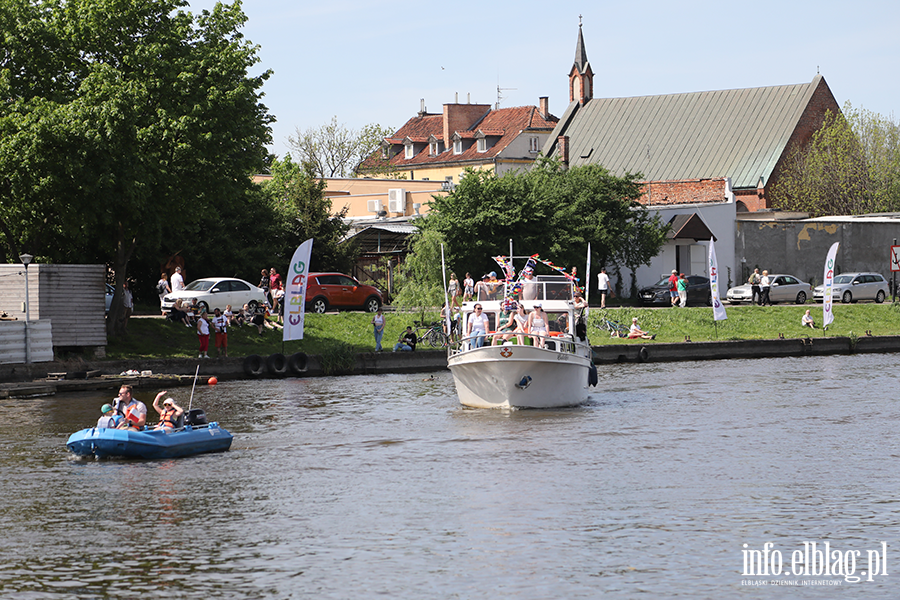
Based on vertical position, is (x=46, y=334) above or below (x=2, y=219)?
below

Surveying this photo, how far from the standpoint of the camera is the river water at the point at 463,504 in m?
13.3

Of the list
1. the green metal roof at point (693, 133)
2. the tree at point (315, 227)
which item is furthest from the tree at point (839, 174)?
the tree at point (315, 227)

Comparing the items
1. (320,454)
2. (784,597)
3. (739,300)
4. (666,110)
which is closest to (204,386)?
(320,454)

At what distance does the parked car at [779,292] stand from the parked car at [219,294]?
25220mm

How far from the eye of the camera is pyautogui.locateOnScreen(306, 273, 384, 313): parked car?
45375 millimetres

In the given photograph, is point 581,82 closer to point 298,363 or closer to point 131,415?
point 298,363

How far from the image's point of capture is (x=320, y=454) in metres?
22.1

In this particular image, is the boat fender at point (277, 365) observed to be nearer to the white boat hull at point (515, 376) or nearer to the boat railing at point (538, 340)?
the boat railing at point (538, 340)

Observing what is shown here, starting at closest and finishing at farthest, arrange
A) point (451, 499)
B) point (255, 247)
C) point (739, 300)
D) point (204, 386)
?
point (451, 499) < point (204, 386) < point (255, 247) < point (739, 300)

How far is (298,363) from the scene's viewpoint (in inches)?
1459

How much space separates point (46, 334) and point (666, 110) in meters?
60.6

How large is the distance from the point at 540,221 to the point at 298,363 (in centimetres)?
1956

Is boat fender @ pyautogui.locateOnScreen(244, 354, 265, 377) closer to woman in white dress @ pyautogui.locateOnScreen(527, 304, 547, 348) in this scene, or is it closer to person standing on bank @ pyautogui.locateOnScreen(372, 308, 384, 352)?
person standing on bank @ pyautogui.locateOnScreen(372, 308, 384, 352)

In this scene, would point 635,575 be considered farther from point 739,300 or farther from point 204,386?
point 739,300
